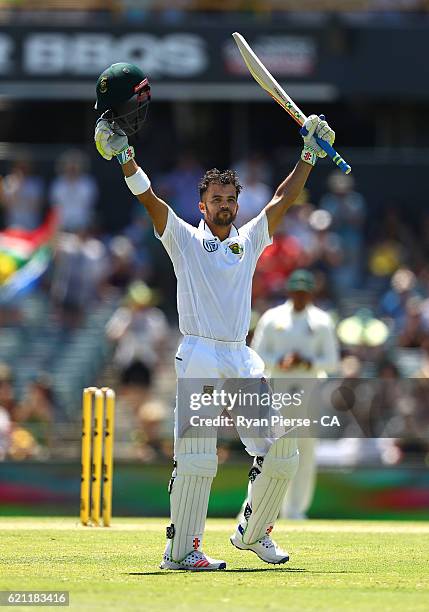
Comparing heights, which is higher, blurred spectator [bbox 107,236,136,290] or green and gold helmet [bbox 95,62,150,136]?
green and gold helmet [bbox 95,62,150,136]

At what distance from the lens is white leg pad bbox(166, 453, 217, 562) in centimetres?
783

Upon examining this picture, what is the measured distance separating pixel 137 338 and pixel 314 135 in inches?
333

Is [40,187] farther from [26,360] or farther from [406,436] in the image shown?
[406,436]

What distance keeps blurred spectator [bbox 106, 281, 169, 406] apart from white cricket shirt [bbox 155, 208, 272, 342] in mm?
7896

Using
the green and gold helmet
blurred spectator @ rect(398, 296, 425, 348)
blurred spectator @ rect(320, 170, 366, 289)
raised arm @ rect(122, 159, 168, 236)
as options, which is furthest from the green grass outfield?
blurred spectator @ rect(320, 170, 366, 289)

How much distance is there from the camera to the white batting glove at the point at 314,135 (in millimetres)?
8461

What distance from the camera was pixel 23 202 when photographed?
63.3 feet

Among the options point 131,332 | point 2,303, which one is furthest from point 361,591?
point 2,303

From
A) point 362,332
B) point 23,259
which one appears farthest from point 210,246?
point 23,259

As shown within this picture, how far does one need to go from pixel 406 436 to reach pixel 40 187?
287 inches

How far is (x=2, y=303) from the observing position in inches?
695

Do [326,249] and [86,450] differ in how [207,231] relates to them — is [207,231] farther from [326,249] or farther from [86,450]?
[326,249]

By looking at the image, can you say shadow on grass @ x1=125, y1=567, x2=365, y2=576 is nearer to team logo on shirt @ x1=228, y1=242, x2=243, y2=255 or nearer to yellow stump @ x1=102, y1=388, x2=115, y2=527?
team logo on shirt @ x1=228, y1=242, x2=243, y2=255

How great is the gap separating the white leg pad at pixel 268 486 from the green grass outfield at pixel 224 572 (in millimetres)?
202
